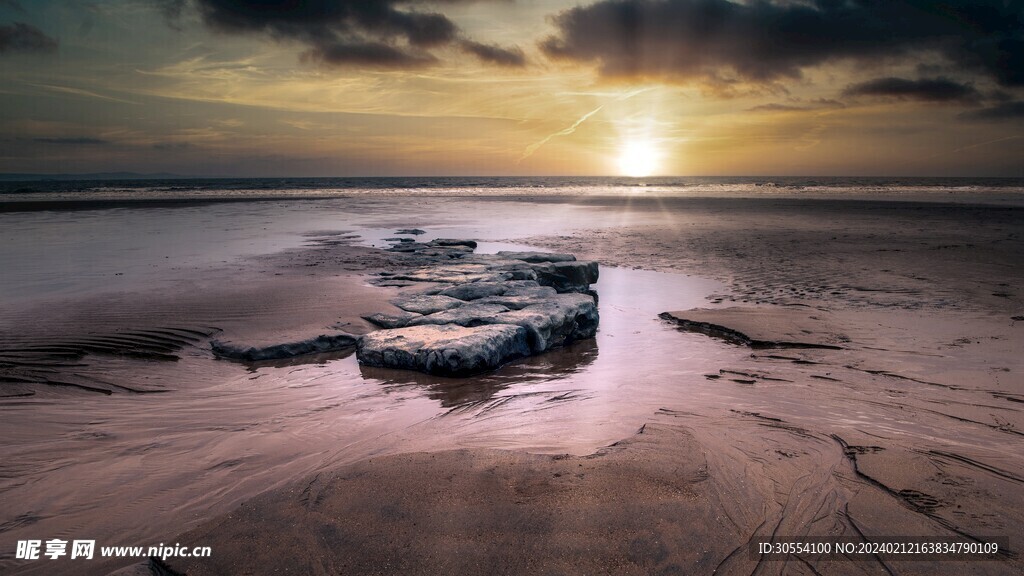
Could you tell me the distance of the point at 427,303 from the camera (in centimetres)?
684

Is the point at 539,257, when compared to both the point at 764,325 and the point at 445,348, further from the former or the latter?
the point at 445,348

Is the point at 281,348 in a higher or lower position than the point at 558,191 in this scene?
lower

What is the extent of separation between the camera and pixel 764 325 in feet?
20.4

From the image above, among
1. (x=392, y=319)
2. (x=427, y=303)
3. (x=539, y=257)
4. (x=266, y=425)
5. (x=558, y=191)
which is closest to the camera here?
(x=266, y=425)

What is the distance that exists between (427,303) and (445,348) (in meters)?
2.06

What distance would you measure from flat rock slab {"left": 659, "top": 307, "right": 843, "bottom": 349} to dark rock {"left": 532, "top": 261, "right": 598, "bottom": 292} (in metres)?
2.16

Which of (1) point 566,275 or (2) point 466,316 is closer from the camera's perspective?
(2) point 466,316

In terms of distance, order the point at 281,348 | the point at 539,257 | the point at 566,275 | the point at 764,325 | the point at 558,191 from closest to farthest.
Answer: the point at 281,348 → the point at 764,325 → the point at 566,275 → the point at 539,257 → the point at 558,191

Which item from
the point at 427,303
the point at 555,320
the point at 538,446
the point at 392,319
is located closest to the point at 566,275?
the point at 427,303

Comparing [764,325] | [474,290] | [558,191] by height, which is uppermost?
[558,191]

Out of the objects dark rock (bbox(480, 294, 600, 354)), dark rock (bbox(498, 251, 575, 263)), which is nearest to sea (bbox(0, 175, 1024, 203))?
dark rock (bbox(498, 251, 575, 263))

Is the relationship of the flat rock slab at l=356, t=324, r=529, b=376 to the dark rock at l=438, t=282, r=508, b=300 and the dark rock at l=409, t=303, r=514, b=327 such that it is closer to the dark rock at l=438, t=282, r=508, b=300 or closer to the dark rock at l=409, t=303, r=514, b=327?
the dark rock at l=409, t=303, r=514, b=327

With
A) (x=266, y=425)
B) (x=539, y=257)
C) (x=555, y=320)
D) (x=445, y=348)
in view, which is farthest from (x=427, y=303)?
(x=539, y=257)

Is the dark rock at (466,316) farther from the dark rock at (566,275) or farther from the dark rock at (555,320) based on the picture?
the dark rock at (566,275)
